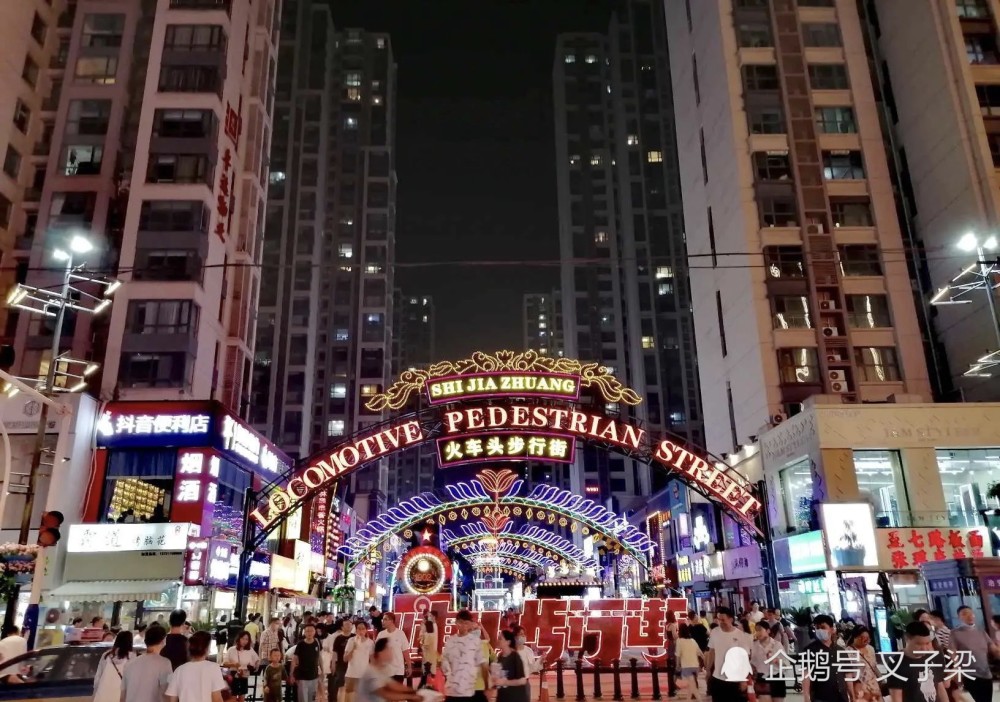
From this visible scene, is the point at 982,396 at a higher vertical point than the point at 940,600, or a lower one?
higher

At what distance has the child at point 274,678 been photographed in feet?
46.6

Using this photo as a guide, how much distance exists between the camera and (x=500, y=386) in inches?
843

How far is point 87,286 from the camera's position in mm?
40375

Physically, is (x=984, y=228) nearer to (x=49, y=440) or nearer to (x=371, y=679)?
(x=371, y=679)

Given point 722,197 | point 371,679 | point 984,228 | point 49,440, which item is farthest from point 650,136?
point 371,679

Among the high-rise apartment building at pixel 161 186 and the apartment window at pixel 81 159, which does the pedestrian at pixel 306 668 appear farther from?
the apartment window at pixel 81 159

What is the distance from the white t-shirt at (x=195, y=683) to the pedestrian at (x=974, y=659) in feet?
30.7

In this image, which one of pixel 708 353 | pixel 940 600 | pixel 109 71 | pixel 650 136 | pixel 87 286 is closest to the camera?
pixel 940 600

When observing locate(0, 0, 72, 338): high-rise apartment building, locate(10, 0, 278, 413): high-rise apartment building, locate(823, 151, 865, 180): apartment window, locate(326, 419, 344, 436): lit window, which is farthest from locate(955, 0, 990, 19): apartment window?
locate(326, 419, 344, 436): lit window

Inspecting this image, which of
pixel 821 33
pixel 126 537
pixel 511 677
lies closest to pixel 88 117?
pixel 126 537

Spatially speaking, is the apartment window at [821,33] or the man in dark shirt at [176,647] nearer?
the man in dark shirt at [176,647]

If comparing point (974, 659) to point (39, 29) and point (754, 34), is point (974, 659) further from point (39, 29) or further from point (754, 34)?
point (39, 29)

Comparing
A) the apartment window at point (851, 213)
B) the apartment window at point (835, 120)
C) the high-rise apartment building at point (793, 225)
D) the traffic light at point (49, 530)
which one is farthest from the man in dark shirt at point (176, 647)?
the apartment window at point (835, 120)

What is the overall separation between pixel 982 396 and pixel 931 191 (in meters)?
11.7
